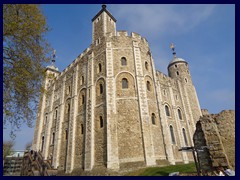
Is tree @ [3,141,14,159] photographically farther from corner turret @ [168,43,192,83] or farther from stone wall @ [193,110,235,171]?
stone wall @ [193,110,235,171]

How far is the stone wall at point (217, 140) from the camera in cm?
834

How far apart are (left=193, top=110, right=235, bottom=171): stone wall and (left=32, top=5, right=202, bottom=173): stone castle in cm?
507

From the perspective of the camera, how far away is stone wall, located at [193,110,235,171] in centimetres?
834

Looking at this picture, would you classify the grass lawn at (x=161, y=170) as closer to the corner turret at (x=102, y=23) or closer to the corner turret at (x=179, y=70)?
the corner turret at (x=102, y=23)

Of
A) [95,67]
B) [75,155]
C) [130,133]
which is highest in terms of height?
[95,67]

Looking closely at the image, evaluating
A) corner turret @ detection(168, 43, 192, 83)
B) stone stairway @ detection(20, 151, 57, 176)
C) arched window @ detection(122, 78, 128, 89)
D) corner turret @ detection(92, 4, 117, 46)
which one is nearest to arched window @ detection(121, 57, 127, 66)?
arched window @ detection(122, 78, 128, 89)

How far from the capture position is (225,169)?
316 inches

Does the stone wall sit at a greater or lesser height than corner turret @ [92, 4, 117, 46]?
lesser

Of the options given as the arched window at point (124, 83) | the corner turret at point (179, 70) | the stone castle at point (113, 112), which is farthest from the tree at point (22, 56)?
the corner turret at point (179, 70)

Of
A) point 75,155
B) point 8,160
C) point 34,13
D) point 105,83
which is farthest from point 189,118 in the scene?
point 8,160

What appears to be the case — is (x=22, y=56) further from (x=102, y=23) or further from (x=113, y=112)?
(x=102, y=23)

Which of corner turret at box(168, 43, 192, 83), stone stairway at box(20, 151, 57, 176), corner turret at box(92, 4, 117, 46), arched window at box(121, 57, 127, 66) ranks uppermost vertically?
corner turret at box(92, 4, 117, 46)

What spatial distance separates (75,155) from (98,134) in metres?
3.89

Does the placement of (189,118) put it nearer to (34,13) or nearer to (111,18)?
(111,18)
